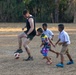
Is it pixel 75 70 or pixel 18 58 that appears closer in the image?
pixel 75 70

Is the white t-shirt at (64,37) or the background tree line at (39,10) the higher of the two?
the white t-shirt at (64,37)

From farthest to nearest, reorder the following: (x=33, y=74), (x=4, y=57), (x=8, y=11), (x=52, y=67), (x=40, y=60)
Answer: (x=8, y=11), (x=4, y=57), (x=40, y=60), (x=52, y=67), (x=33, y=74)

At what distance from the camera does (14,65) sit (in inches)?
460

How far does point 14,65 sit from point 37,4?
45789 millimetres

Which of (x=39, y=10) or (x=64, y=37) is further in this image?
(x=39, y=10)

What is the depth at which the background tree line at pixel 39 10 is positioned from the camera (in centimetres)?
5475

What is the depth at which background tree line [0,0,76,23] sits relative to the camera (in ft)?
180

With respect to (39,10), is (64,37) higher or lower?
higher

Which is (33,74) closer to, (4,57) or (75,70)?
(75,70)

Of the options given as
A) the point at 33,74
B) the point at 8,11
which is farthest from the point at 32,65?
the point at 8,11

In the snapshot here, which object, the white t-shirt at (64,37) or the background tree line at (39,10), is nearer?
the white t-shirt at (64,37)

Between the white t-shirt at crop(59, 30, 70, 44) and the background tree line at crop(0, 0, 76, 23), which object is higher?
the white t-shirt at crop(59, 30, 70, 44)

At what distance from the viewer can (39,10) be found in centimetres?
5697

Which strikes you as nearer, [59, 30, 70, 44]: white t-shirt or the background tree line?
[59, 30, 70, 44]: white t-shirt
